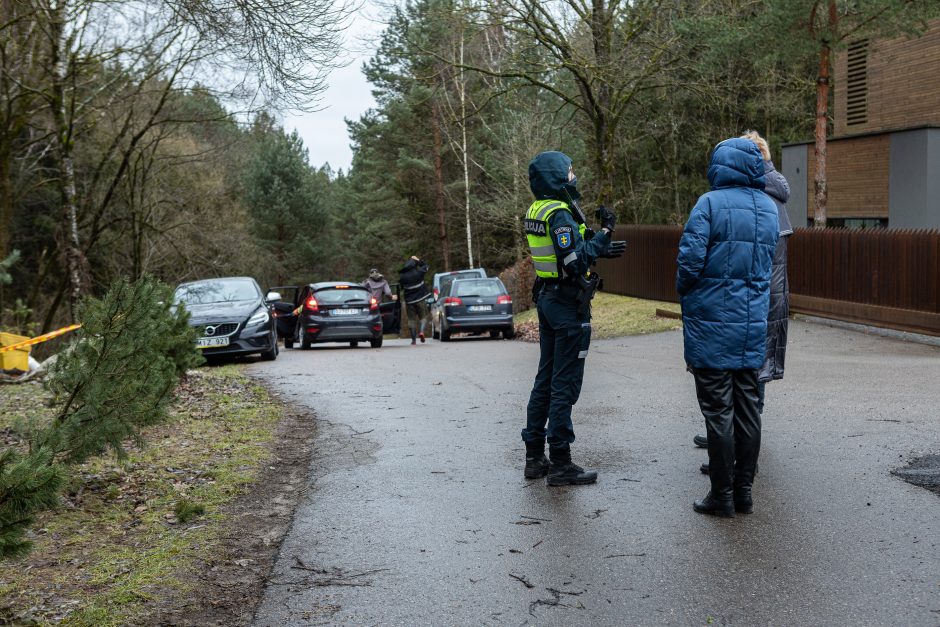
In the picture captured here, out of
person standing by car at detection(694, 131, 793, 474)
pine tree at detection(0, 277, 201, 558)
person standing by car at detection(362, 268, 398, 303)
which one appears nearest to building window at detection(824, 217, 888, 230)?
person standing by car at detection(362, 268, 398, 303)

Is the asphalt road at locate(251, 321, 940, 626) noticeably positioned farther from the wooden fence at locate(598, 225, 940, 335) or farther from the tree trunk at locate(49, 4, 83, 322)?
the tree trunk at locate(49, 4, 83, 322)

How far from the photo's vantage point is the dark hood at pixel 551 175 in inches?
248

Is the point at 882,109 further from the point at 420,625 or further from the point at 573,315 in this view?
the point at 420,625

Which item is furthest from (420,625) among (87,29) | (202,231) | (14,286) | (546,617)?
(202,231)

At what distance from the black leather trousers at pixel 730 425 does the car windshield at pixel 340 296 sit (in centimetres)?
1602

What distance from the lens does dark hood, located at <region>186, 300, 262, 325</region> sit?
1725 centimetres

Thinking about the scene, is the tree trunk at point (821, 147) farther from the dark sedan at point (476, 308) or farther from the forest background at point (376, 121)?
the dark sedan at point (476, 308)

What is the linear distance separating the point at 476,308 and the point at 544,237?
17510 mm

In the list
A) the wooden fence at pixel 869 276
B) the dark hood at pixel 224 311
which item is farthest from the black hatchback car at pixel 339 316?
the wooden fence at pixel 869 276

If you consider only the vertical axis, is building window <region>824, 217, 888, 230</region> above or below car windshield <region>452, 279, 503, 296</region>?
above

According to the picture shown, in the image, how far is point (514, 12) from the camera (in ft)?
80.6

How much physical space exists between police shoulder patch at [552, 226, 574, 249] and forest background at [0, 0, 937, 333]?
3.69 m

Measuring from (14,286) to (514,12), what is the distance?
759 inches

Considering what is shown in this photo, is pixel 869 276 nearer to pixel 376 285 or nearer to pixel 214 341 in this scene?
pixel 214 341
